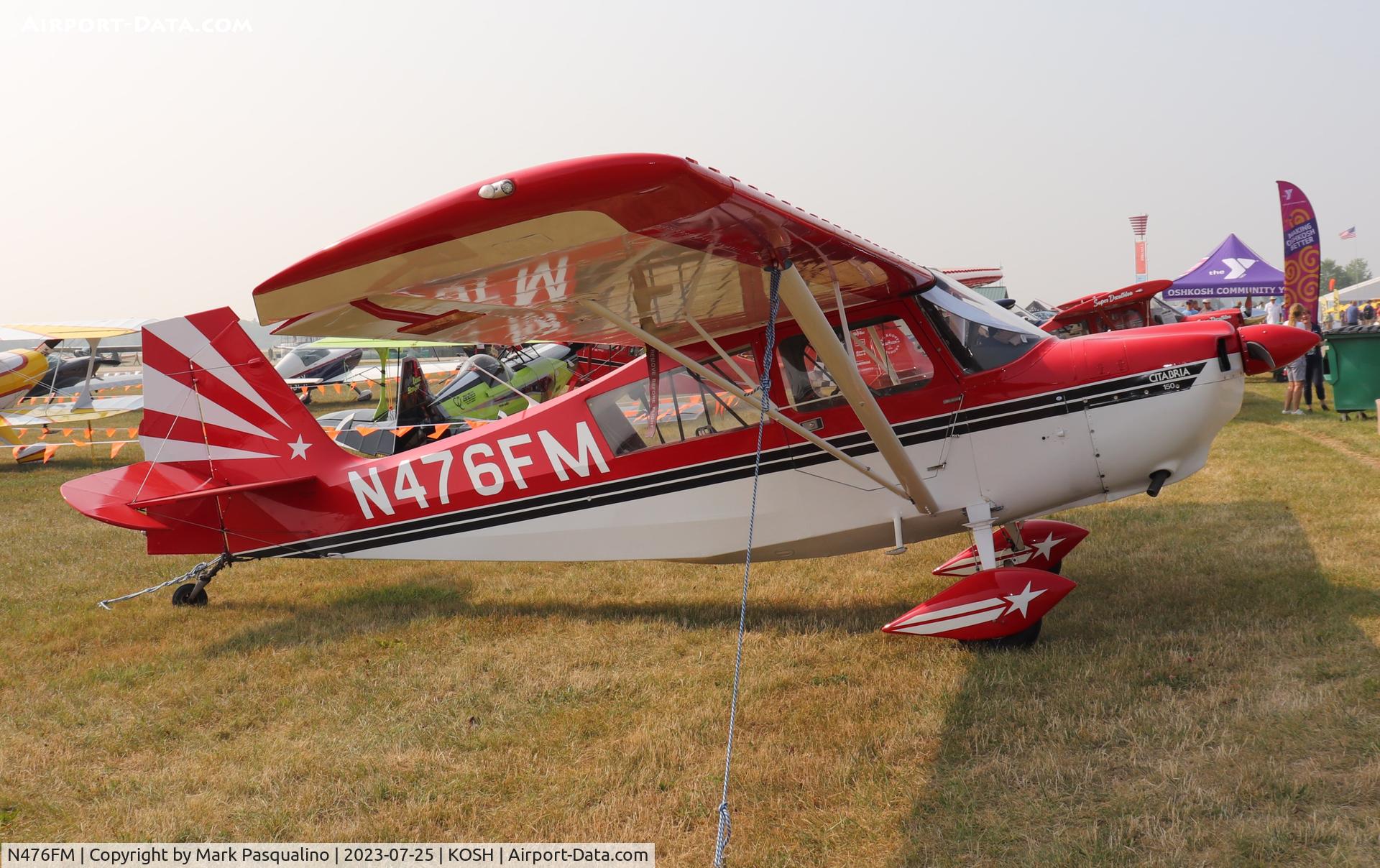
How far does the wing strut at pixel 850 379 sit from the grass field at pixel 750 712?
95cm

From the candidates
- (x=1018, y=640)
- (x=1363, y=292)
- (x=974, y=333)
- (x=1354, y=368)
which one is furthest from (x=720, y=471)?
(x=1363, y=292)

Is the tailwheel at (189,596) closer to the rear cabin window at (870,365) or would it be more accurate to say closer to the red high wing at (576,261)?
the red high wing at (576,261)

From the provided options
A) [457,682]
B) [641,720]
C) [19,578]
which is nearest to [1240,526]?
[641,720]

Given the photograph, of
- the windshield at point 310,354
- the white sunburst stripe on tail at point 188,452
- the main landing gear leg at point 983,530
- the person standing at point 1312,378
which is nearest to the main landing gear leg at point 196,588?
the white sunburst stripe on tail at point 188,452

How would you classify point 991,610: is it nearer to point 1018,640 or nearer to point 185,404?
point 1018,640

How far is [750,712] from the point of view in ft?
15.0

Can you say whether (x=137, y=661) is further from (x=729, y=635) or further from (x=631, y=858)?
(x=631, y=858)

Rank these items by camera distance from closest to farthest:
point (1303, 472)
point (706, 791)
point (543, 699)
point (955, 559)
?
point (706, 791) → point (543, 699) → point (955, 559) → point (1303, 472)

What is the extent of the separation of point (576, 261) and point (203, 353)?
424 cm

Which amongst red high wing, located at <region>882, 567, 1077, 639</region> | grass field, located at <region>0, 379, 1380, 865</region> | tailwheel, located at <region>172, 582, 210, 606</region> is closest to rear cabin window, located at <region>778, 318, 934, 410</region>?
red high wing, located at <region>882, 567, 1077, 639</region>

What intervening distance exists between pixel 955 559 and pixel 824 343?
9.94 feet

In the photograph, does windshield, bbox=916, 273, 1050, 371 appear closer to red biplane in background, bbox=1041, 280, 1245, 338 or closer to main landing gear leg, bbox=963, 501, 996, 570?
main landing gear leg, bbox=963, 501, 996, 570

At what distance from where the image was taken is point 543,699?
16.1 ft

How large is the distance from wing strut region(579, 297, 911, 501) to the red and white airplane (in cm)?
2
